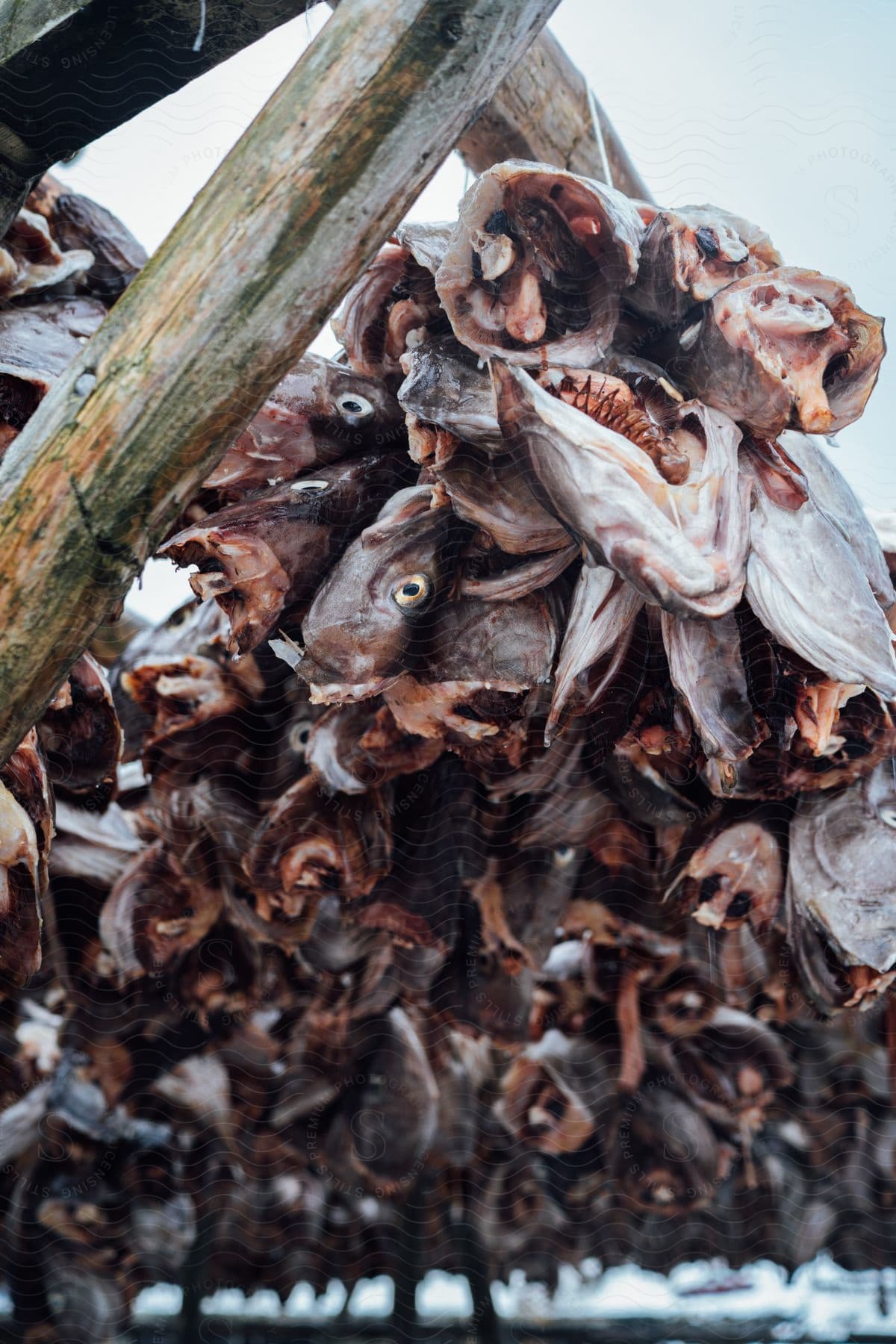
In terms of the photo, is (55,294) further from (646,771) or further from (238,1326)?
(238,1326)

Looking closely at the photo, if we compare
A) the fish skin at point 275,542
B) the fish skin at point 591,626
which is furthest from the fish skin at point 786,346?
the fish skin at point 275,542

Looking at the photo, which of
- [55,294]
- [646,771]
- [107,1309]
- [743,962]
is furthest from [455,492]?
[107,1309]

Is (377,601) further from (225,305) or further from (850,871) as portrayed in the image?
(850,871)

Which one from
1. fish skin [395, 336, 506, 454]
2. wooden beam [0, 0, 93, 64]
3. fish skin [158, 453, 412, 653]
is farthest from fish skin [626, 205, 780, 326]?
wooden beam [0, 0, 93, 64]

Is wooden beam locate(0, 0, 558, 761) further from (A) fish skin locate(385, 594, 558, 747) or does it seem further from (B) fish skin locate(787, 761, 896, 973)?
(B) fish skin locate(787, 761, 896, 973)

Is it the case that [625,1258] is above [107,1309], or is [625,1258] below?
→ above

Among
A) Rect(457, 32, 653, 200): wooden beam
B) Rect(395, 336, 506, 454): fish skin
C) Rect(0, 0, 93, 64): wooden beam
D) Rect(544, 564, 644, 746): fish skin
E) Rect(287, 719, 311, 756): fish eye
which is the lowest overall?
Rect(287, 719, 311, 756): fish eye
